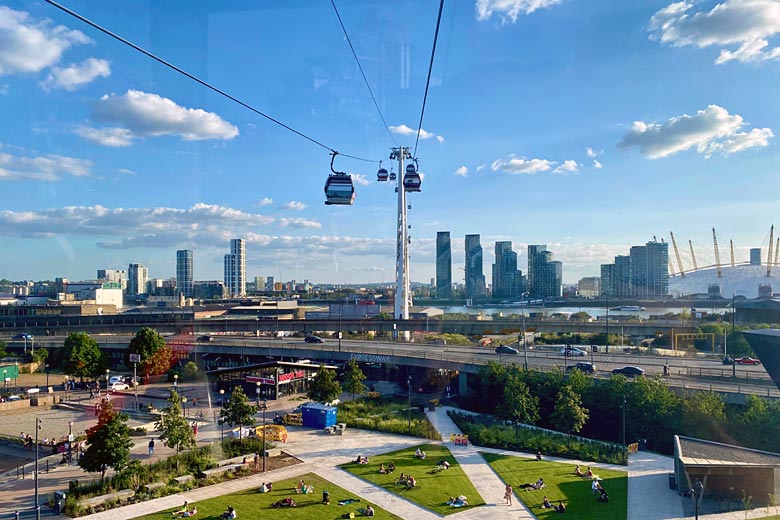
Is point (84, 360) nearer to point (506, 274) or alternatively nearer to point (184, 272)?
point (184, 272)

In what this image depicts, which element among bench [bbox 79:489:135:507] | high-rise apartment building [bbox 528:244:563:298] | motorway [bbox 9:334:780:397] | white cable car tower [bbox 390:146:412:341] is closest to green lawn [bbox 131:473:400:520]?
bench [bbox 79:489:135:507]

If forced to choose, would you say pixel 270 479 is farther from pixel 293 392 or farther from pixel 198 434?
pixel 293 392

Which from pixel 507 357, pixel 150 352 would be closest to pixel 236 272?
pixel 150 352

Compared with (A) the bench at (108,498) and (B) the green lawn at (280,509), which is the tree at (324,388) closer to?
(B) the green lawn at (280,509)

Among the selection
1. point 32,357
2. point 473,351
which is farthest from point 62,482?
point 32,357

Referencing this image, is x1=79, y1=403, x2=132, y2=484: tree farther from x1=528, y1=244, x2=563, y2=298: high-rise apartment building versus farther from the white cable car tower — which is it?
x1=528, y1=244, x2=563, y2=298: high-rise apartment building

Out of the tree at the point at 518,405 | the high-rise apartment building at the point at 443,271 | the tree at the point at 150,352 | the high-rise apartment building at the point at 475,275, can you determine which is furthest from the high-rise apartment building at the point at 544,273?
the tree at the point at 518,405
